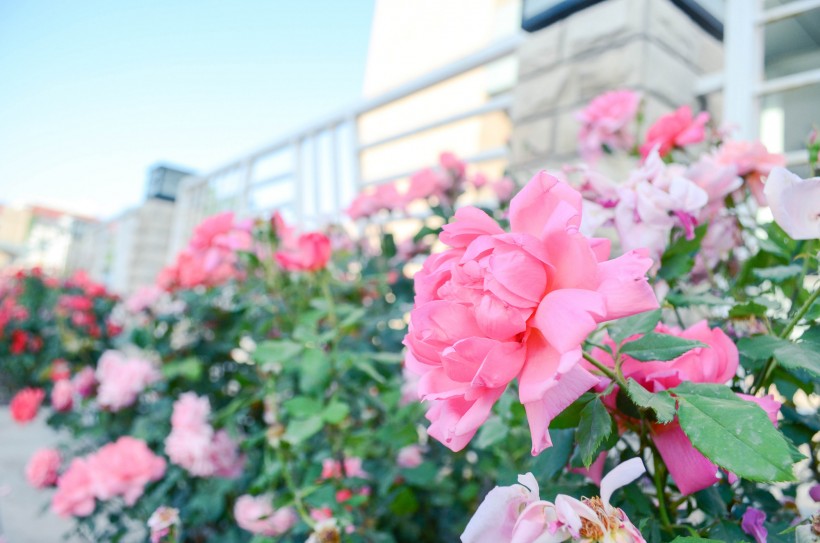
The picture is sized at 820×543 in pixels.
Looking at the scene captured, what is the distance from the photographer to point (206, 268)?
1.08m

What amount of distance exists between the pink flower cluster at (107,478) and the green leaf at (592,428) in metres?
0.93

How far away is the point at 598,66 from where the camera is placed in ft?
4.46

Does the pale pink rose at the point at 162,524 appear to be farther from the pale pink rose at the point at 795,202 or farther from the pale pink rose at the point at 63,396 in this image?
the pale pink rose at the point at 63,396

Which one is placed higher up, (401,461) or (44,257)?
(44,257)

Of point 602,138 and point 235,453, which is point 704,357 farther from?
point 235,453

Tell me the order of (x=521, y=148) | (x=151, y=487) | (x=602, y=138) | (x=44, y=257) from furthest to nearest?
(x=44, y=257) → (x=521, y=148) → (x=151, y=487) → (x=602, y=138)

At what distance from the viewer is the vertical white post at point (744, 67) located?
129 cm

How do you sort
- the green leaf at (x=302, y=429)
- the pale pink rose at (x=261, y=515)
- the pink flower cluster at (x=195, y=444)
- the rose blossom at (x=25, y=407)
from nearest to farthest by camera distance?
the green leaf at (x=302, y=429)
the pale pink rose at (x=261, y=515)
the pink flower cluster at (x=195, y=444)
the rose blossom at (x=25, y=407)

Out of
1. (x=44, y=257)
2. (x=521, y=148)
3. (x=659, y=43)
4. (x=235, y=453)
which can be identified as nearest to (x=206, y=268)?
(x=235, y=453)

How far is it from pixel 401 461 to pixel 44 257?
8.74 meters

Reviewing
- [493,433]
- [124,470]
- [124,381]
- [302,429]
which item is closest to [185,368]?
[124,381]

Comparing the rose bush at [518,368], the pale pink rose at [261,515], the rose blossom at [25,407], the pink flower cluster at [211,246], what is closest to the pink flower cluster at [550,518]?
the rose bush at [518,368]

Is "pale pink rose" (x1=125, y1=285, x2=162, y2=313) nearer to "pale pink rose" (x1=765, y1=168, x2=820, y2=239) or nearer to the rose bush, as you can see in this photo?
the rose bush

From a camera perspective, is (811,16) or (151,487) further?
(811,16)
